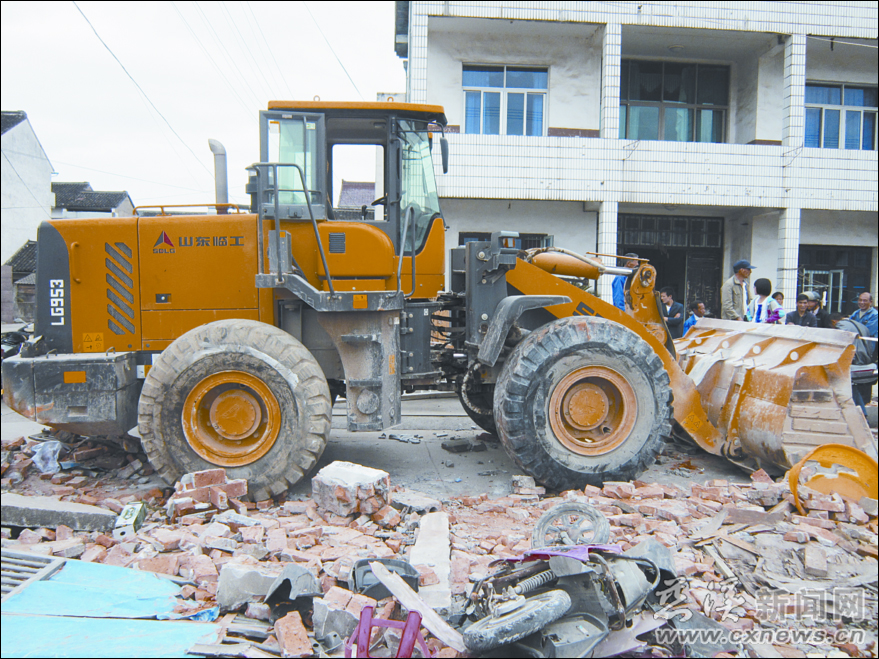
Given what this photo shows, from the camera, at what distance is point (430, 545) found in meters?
3.73

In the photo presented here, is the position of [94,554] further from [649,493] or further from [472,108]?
[472,108]

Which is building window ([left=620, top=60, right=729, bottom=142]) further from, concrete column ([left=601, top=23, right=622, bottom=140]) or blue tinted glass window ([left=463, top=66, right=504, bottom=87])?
blue tinted glass window ([left=463, top=66, right=504, bottom=87])

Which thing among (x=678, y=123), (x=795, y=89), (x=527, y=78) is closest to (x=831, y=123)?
(x=795, y=89)

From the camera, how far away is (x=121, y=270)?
5.10 m

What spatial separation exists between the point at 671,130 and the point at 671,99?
0.71 meters

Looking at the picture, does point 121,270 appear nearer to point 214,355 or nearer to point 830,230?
point 214,355

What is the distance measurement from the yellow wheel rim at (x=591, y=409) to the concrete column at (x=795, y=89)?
10844 millimetres

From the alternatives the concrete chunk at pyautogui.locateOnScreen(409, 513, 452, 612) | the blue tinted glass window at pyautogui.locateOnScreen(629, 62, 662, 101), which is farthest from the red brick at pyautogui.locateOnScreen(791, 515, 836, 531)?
the blue tinted glass window at pyautogui.locateOnScreen(629, 62, 662, 101)

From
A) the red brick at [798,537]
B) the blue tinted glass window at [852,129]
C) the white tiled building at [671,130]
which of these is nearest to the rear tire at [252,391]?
the red brick at [798,537]

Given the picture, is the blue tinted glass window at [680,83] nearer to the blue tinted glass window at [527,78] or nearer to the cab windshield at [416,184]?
the blue tinted glass window at [527,78]

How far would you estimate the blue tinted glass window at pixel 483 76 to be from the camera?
13219 millimetres

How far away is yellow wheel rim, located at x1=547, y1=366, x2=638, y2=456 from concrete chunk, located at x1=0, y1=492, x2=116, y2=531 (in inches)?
135

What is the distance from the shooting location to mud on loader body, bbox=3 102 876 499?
464 cm

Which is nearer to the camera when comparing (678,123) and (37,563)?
(37,563)
